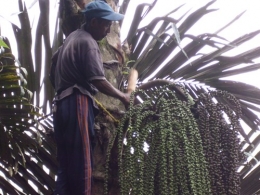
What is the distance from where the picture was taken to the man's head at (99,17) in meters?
2.61

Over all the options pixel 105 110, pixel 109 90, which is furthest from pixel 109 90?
pixel 105 110

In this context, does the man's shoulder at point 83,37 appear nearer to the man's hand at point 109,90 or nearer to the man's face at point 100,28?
the man's face at point 100,28

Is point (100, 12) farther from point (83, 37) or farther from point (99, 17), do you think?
point (83, 37)

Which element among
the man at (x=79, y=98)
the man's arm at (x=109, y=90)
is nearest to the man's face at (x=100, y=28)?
the man at (x=79, y=98)

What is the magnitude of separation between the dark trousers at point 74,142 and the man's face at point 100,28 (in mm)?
379

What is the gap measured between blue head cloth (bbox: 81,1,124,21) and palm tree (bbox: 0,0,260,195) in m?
0.19

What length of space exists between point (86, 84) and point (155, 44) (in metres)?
1.06

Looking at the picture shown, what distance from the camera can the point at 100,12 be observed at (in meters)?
2.61

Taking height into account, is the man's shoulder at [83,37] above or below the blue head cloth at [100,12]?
below

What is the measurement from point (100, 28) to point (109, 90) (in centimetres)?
36

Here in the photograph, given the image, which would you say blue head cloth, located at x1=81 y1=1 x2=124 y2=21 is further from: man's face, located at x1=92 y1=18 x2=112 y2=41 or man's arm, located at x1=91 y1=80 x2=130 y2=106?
man's arm, located at x1=91 y1=80 x2=130 y2=106

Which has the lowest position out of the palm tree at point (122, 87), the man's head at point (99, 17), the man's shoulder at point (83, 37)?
the palm tree at point (122, 87)

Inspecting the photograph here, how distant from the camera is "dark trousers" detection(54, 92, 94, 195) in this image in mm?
2268

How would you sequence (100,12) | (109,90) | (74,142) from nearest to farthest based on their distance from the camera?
(74,142) < (109,90) < (100,12)
